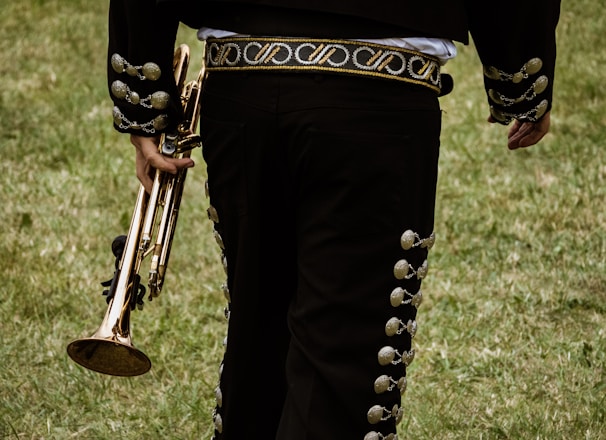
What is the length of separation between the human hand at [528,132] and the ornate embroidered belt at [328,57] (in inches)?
21.9

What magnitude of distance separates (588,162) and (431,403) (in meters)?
2.92

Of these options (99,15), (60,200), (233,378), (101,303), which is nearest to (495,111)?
(233,378)

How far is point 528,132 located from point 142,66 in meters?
0.99

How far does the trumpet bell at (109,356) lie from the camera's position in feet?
9.38

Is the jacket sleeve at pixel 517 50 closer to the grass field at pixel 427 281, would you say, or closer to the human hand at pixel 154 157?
the human hand at pixel 154 157

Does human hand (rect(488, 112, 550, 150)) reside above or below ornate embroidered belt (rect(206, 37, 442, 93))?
above

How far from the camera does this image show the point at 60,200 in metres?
5.99

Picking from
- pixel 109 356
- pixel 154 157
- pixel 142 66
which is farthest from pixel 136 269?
pixel 142 66

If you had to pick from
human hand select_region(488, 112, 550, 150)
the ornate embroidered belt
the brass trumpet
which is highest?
human hand select_region(488, 112, 550, 150)

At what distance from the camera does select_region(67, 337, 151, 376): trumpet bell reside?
2.86 m

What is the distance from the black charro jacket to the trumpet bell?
2.11 ft

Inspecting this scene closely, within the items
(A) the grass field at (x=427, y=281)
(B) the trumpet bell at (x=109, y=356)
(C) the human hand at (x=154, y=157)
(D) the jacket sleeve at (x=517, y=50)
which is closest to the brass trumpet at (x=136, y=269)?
(B) the trumpet bell at (x=109, y=356)

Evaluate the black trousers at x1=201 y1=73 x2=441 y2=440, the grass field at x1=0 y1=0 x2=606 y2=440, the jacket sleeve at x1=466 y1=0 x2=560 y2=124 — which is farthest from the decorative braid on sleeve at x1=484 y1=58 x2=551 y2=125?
the grass field at x1=0 y1=0 x2=606 y2=440

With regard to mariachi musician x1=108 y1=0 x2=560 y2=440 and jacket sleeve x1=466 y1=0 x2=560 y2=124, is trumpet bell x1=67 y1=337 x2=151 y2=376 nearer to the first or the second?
mariachi musician x1=108 y1=0 x2=560 y2=440
